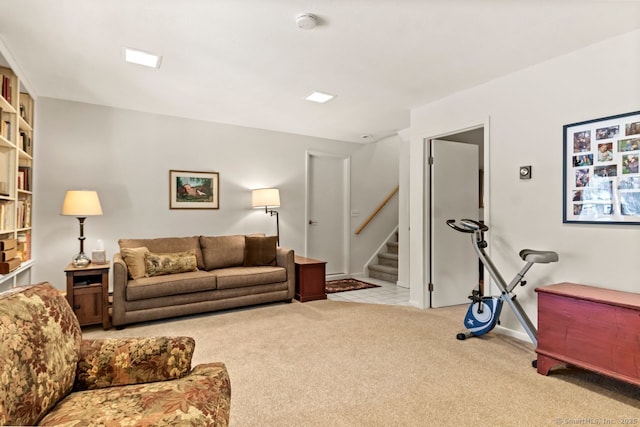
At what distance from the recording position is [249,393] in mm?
2246

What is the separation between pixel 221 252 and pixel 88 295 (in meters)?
1.48

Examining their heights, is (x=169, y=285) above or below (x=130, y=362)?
below

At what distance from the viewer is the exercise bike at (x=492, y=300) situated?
278cm

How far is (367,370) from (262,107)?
10.6 feet

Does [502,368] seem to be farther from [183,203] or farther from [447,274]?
[183,203]

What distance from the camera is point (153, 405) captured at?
4.17 feet

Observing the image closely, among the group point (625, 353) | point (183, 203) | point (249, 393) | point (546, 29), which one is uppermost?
point (546, 29)

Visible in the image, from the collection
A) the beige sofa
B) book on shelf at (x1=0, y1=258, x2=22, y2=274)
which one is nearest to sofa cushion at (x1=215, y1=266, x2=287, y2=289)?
the beige sofa

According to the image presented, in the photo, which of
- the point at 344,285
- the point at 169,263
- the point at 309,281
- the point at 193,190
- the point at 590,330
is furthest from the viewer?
the point at 344,285

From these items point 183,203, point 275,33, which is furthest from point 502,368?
point 183,203

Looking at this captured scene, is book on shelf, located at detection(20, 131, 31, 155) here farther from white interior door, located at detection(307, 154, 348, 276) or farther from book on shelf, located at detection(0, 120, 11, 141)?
white interior door, located at detection(307, 154, 348, 276)

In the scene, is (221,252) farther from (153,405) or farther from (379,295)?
(153,405)

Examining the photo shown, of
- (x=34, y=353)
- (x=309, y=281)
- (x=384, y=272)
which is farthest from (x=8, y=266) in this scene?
(x=384, y=272)

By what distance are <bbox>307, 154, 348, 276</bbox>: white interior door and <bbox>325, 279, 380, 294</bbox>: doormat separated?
0.37 m
